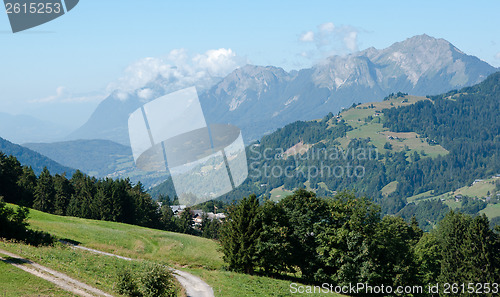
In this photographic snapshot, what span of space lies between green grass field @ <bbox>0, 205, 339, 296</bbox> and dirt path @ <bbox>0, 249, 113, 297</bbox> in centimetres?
87

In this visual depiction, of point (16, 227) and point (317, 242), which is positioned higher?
point (16, 227)

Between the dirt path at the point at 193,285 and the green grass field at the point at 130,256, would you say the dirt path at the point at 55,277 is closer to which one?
the green grass field at the point at 130,256

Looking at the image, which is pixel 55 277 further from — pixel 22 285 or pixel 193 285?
pixel 193 285

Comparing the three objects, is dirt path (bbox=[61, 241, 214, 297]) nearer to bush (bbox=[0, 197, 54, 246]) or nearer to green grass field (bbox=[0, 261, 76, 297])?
green grass field (bbox=[0, 261, 76, 297])

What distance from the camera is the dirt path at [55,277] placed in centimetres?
2869

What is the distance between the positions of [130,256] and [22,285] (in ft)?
68.9

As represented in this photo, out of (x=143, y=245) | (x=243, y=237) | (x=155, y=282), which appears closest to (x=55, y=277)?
(x=155, y=282)

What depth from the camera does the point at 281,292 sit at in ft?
127

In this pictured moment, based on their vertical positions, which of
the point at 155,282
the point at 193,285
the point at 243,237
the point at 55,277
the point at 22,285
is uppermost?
the point at 22,285

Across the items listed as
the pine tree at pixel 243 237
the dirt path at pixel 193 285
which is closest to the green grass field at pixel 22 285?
the dirt path at pixel 193 285

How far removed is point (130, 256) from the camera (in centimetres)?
4766

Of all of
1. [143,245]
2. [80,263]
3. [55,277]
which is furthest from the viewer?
[143,245]

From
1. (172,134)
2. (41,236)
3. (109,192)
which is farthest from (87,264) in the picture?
(109,192)

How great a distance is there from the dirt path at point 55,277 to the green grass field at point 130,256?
87cm
